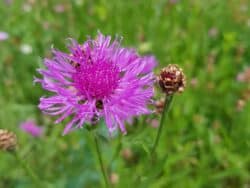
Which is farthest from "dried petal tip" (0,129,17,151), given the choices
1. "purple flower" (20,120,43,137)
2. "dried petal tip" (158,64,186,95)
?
"purple flower" (20,120,43,137)

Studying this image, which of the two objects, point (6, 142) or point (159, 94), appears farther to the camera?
point (159, 94)

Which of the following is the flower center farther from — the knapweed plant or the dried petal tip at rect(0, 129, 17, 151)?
the dried petal tip at rect(0, 129, 17, 151)

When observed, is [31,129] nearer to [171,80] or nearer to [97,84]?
[97,84]

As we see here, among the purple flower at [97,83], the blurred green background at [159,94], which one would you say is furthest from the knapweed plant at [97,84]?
the blurred green background at [159,94]

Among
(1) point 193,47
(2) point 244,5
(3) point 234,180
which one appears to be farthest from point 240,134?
(2) point 244,5

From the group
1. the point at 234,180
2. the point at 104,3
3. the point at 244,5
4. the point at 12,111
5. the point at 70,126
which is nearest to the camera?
the point at 70,126

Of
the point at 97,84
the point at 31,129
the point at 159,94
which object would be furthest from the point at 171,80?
the point at 31,129

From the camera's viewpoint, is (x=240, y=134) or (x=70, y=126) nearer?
(x=70, y=126)

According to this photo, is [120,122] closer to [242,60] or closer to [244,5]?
[242,60]
